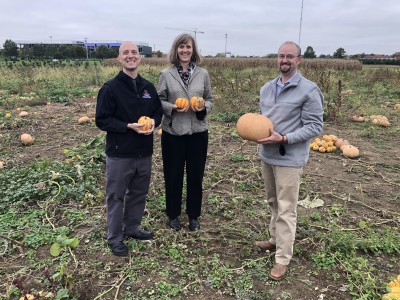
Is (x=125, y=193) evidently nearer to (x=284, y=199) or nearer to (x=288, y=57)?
(x=284, y=199)

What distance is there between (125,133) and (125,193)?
64 centimetres

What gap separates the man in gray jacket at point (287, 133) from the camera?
273 cm

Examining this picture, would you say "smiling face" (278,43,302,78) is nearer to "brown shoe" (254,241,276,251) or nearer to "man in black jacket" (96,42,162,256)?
"man in black jacket" (96,42,162,256)

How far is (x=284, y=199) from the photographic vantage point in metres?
2.90

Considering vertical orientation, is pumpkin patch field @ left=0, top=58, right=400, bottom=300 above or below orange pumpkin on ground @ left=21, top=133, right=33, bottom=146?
below

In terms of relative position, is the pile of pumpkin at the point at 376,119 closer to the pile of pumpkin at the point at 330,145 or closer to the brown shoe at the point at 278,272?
the pile of pumpkin at the point at 330,145

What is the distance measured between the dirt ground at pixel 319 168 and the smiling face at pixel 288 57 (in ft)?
5.81

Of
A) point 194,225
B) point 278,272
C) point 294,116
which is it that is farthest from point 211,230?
point 294,116

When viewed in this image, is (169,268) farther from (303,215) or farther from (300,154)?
(303,215)

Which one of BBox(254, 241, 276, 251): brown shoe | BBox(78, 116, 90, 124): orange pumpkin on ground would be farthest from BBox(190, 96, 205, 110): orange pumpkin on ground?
A: BBox(78, 116, 90, 124): orange pumpkin on ground

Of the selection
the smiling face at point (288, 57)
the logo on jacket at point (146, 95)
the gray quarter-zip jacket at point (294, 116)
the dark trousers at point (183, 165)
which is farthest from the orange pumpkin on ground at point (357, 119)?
the logo on jacket at point (146, 95)

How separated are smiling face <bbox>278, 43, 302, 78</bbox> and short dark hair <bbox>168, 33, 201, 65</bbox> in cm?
101

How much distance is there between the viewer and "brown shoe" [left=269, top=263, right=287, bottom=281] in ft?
9.85

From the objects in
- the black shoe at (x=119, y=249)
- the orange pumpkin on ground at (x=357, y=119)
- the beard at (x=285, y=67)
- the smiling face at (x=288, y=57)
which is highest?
the smiling face at (x=288, y=57)
